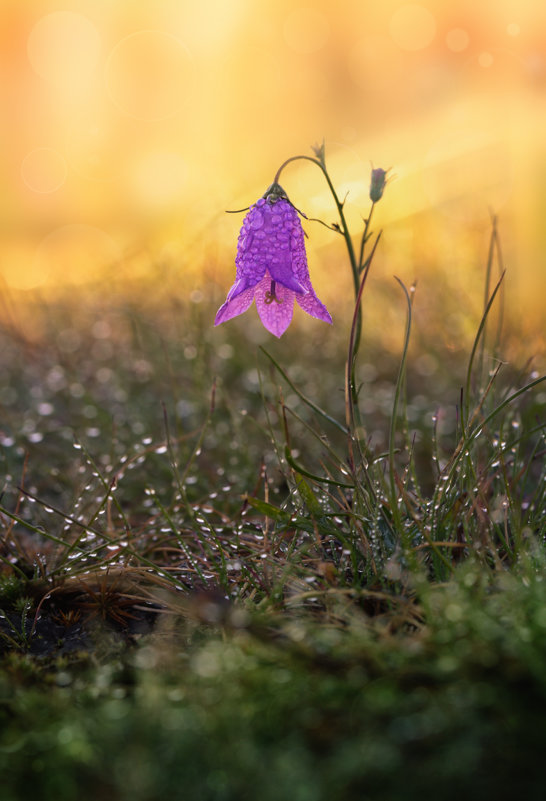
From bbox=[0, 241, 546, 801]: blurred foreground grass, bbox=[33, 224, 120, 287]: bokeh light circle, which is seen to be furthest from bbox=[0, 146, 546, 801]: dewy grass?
bbox=[33, 224, 120, 287]: bokeh light circle

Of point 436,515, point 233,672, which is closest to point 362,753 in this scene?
point 233,672

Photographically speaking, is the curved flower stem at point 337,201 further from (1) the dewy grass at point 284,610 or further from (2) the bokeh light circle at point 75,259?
(2) the bokeh light circle at point 75,259

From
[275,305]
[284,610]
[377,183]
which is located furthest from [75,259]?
[284,610]

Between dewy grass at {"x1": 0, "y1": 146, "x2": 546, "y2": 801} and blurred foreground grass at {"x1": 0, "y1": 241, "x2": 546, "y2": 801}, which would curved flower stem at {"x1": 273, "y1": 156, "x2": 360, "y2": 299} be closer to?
dewy grass at {"x1": 0, "y1": 146, "x2": 546, "y2": 801}

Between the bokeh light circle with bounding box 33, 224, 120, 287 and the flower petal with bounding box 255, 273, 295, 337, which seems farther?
the bokeh light circle with bounding box 33, 224, 120, 287

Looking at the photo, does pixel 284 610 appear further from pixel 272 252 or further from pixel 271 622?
pixel 272 252

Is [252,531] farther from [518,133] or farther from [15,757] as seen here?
[518,133]
